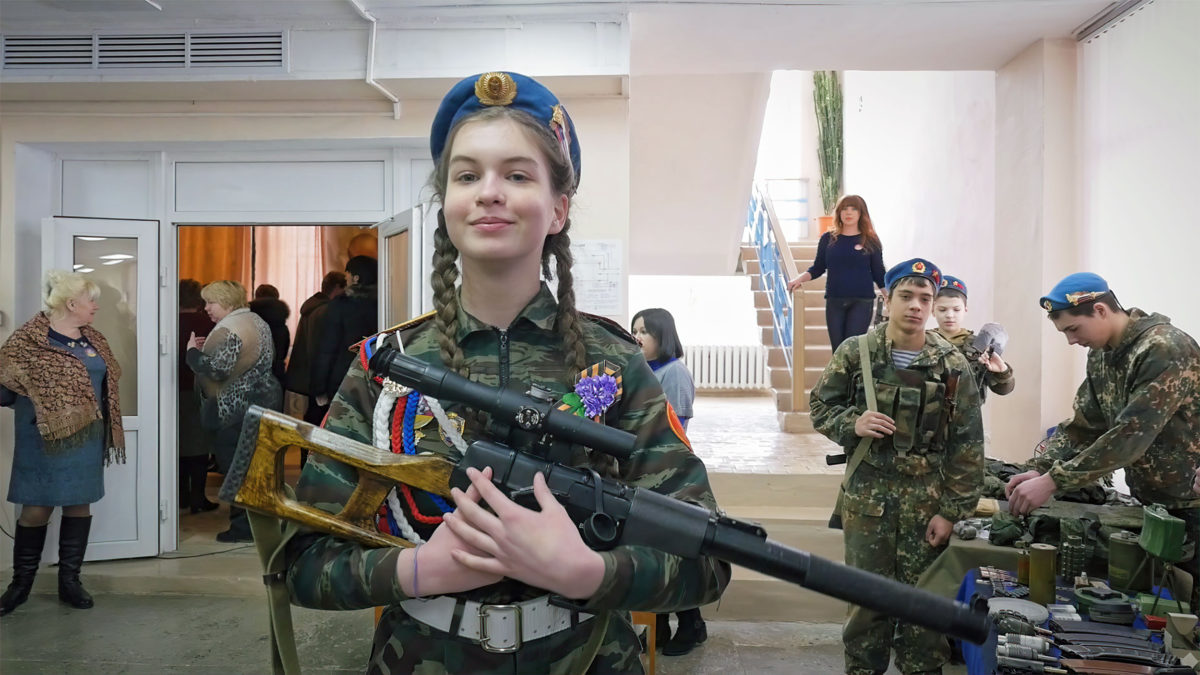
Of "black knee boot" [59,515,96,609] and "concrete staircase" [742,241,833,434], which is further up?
"concrete staircase" [742,241,833,434]

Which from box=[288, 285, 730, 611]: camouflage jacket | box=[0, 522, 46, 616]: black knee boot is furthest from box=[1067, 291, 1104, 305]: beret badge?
box=[0, 522, 46, 616]: black knee boot

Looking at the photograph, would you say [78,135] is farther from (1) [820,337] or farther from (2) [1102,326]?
(1) [820,337]

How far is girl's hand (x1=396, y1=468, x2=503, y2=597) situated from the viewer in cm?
89

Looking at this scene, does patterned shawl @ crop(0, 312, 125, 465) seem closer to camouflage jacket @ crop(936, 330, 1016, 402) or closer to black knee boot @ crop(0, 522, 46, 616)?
black knee boot @ crop(0, 522, 46, 616)

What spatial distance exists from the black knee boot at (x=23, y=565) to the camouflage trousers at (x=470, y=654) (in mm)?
3558

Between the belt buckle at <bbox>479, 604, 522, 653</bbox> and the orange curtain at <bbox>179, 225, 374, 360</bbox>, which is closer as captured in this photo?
the belt buckle at <bbox>479, 604, 522, 653</bbox>

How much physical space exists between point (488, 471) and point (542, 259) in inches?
14.4

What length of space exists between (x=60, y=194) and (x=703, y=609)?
162 inches

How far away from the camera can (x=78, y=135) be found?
4.15m

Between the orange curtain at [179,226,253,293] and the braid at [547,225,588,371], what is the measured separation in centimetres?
648

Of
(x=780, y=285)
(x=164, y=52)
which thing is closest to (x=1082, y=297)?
(x=164, y=52)

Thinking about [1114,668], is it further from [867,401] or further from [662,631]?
[662,631]

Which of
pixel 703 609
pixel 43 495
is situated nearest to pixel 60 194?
pixel 43 495

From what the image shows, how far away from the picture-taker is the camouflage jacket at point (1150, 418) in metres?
2.49
